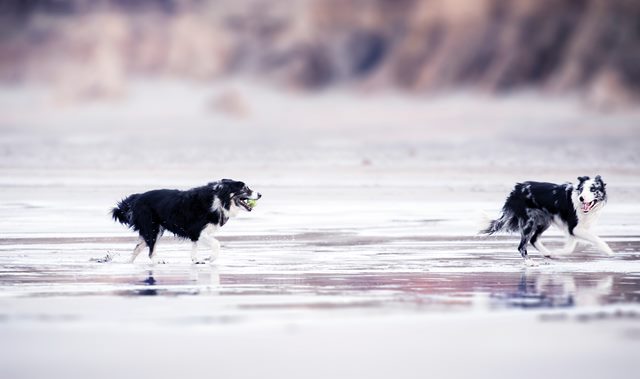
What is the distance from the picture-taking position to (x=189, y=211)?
16562mm

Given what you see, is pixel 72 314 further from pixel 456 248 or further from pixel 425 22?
pixel 425 22

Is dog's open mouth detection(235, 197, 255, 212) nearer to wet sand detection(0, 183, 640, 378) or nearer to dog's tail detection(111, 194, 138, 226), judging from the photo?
wet sand detection(0, 183, 640, 378)

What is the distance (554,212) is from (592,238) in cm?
67

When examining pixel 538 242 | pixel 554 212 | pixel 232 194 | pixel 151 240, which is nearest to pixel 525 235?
pixel 538 242

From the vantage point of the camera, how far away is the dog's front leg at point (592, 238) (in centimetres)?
1638

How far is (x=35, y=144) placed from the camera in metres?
85.0

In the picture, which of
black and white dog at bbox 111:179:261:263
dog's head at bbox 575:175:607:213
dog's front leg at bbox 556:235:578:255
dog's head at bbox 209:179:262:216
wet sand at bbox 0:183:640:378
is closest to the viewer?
wet sand at bbox 0:183:640:378

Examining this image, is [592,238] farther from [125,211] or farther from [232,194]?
[125,211]

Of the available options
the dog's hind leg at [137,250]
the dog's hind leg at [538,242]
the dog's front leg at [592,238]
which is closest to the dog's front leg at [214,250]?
the dog's hind leg at [137,250]

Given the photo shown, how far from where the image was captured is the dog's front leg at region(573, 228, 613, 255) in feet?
53.7

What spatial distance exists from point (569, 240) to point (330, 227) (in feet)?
20.1

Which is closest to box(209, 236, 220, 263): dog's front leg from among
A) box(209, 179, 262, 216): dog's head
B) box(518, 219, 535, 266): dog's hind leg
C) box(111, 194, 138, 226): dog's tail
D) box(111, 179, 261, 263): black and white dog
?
box(111, 179, 261, 263): black and white dog

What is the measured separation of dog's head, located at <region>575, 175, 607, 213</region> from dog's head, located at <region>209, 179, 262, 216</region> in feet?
12.2

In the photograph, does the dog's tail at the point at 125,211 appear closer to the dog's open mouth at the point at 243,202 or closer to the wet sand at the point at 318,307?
the wet sand at the point at 318,307
